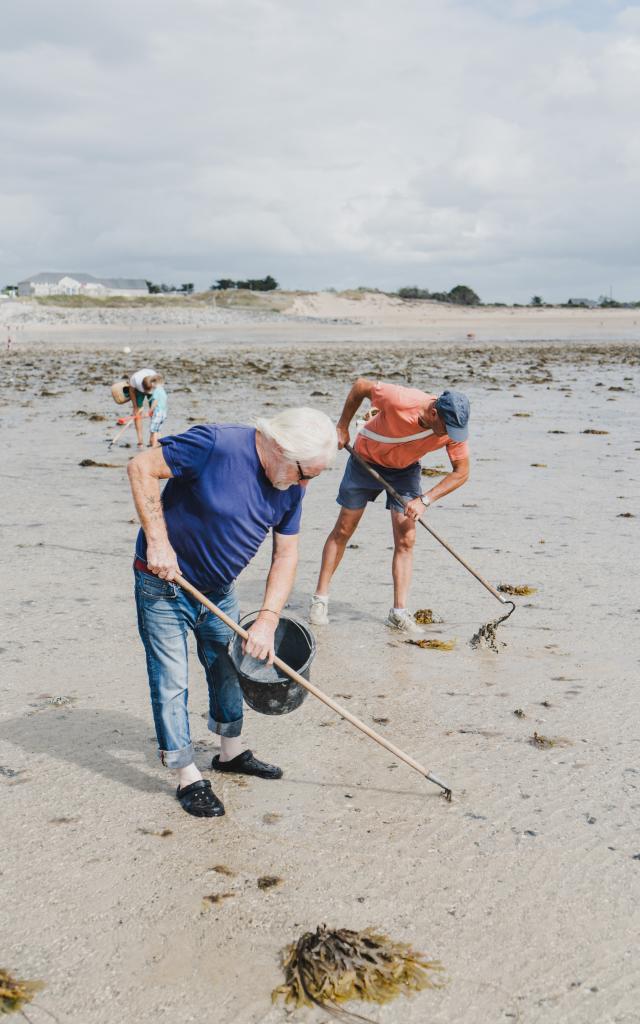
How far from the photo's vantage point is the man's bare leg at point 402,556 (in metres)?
6.11

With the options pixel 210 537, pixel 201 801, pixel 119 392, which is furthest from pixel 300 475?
Result: pixel 119 392

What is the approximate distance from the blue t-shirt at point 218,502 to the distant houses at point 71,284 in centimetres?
12767

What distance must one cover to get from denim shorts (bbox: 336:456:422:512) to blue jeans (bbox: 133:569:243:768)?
90.7 inches

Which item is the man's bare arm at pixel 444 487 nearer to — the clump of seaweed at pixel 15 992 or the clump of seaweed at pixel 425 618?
the clump of seaweed at pixel 425 618

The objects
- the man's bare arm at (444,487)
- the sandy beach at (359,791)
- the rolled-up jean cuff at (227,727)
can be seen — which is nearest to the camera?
the sandy beach at (359,791)

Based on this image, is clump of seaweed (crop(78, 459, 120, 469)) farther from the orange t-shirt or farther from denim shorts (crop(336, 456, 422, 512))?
the orange t-shirt

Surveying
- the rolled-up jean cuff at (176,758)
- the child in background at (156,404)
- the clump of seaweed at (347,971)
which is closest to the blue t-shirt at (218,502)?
the rolled-up jean cuff at (176,758)

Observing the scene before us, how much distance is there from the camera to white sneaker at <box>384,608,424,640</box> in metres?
6.01

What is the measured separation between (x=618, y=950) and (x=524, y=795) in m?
0.99

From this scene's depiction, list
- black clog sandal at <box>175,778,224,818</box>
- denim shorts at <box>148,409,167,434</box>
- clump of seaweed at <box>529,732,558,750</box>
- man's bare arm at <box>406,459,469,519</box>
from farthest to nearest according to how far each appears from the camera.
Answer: denim shorts at <box>148,409,167,434</box> < man's bare arm at <box>406,459,469,519</box> < clump of seaweed at <box>529,732,558,750</box> < black clog sandal at <box>175,778,224,818</box>

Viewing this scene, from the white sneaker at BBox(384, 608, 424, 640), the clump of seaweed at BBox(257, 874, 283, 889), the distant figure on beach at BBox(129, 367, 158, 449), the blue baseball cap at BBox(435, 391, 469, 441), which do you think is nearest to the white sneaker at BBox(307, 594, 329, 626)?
the white sneaker at BBox(384, 608, 424, 640)

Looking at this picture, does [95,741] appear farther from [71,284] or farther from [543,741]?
[71,284]

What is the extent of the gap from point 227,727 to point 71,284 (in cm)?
Result: 13548

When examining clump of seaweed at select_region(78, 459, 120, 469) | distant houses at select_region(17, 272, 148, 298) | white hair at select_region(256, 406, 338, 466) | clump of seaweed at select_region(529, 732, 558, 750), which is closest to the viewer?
white hair at select_region(256, 406, 338, 466)
